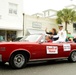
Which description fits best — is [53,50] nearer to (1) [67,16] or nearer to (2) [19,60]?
(2) [19,60]

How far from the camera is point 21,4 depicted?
25359mm

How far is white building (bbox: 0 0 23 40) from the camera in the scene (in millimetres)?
23209

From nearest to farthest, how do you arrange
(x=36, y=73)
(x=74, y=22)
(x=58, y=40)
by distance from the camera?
(x=36, y=73) → (x=58, y=40) → (x=74, y=22)

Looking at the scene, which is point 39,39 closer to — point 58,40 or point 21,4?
point 58,40

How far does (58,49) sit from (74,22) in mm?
23259

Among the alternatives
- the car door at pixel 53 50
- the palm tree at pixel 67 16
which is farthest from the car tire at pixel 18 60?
the palm tree at pixel 67 16

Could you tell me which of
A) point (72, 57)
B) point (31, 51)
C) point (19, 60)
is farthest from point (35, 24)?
point (19, 60)

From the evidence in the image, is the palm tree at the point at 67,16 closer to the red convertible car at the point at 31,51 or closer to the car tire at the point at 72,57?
the car tire at the point at 72,57

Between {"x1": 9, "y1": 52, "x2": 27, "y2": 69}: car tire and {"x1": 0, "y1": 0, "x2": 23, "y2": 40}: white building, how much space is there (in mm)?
14734

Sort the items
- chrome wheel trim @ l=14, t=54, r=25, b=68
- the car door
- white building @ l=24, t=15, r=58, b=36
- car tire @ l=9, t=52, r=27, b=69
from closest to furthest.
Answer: car tire @ l=9, t=52, r=27, b=69, chrome wheel trim @ l=14, t=54, r=25, b=68, the car door, white building @ l=24, t=15, r=58, b=36

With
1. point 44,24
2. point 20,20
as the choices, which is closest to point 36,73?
point 20,20

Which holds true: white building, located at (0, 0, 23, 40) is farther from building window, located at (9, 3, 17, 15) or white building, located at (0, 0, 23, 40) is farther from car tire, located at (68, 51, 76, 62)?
car tire, located at (68, 51, 76, 62)

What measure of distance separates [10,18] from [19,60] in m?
→ 16.4

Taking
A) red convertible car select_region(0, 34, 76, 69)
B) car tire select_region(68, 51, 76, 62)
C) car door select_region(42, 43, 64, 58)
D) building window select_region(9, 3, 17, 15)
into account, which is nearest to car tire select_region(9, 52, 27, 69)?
red convertible car select_region(0, 34, 76, 69)
